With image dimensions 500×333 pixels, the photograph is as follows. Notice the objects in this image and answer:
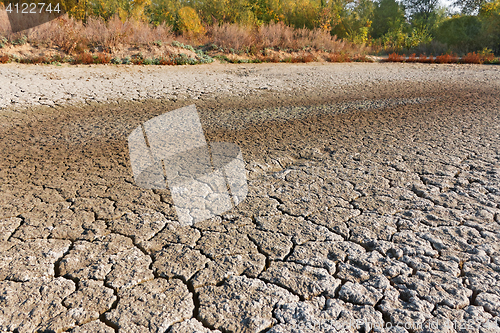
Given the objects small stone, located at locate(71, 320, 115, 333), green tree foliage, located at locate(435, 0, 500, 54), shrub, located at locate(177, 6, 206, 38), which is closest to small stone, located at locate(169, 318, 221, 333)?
small stone, located at locate(71, 320, 115, 333)

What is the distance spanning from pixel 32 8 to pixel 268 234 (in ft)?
37.9

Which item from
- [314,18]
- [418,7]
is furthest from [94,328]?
[418,7]

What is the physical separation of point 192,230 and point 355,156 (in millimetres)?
2079

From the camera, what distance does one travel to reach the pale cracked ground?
1796 millimetres

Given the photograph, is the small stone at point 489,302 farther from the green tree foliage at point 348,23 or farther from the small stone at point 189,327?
the green tree foliage at point 348,23

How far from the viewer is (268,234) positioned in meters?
2.44

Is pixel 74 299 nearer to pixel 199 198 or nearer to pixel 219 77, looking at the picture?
pixel 199 198

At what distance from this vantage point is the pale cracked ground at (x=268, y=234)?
180 cm

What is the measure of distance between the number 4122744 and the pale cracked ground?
6.68 m

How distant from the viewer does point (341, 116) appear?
5.26 metres

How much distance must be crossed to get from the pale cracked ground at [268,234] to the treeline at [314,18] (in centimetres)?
845

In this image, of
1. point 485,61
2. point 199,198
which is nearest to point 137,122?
point 199,198

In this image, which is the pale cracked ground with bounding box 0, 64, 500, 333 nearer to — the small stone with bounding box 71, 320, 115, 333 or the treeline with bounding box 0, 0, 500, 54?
the small stone with bounding box 71, 320, 115, 333

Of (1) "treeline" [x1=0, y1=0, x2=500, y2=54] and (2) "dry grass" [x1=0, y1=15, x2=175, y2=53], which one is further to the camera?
(1) "treeline" [x1=0, y1=0, x2=500, y2=54]
